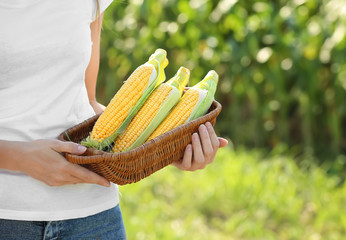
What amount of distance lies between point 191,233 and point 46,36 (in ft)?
6.25

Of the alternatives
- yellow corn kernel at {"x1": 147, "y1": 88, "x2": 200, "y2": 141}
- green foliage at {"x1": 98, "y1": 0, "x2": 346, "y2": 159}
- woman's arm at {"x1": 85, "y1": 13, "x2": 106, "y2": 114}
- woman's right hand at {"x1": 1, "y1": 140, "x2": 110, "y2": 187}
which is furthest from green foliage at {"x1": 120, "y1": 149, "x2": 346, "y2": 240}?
woman's right hand at {"x1": 1, "y1": 140, "x2": 110, "y2": 187}

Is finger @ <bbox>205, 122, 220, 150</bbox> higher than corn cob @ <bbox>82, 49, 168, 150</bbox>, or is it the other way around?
corn cob @ <bbox>82, 49, 168, 150</bbox>

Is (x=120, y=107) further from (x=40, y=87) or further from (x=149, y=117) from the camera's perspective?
(x=40, y=87)

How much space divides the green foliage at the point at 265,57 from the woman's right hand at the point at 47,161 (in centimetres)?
303

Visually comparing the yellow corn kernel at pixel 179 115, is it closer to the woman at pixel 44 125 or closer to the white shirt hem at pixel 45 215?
the woman at pixel 44 125

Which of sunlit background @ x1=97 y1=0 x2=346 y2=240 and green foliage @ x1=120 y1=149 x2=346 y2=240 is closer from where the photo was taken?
green foliage @ x1=120 y1=149 x2=346 y2=240

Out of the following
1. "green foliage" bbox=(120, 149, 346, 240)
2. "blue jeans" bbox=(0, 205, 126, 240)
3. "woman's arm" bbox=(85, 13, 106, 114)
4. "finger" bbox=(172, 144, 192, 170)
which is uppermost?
"woman's arm" bbox=(85, 13, 106, 114)

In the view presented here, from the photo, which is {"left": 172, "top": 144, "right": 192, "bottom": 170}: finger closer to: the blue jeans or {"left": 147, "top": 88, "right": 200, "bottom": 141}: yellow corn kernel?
{"left": 147, "top": 88, "right": 200, "bottom": 141}: yellow corn kernel

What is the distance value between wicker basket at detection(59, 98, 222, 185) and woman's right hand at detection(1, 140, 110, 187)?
0.02 m

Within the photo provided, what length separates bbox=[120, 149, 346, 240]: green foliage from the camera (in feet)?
10.1

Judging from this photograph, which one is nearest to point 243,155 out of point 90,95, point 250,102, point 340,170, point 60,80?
point 340,170

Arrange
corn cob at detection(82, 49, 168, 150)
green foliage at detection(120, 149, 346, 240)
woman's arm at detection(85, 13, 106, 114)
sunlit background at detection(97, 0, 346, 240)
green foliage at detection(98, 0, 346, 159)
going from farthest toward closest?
1. green foliage at detection(98, 0, 346, 159)
2. sunlit background at detection(97, 0, 346, 240)
3. green foliage at detection(120, 149, 346, 240)
4. woman's arm at detection(85, 13, 106, 114)
5. corn cob at detection(82, 49, 168, 150)

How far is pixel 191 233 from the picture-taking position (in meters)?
3.02

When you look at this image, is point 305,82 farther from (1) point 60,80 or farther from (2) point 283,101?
(1) point 60,80
